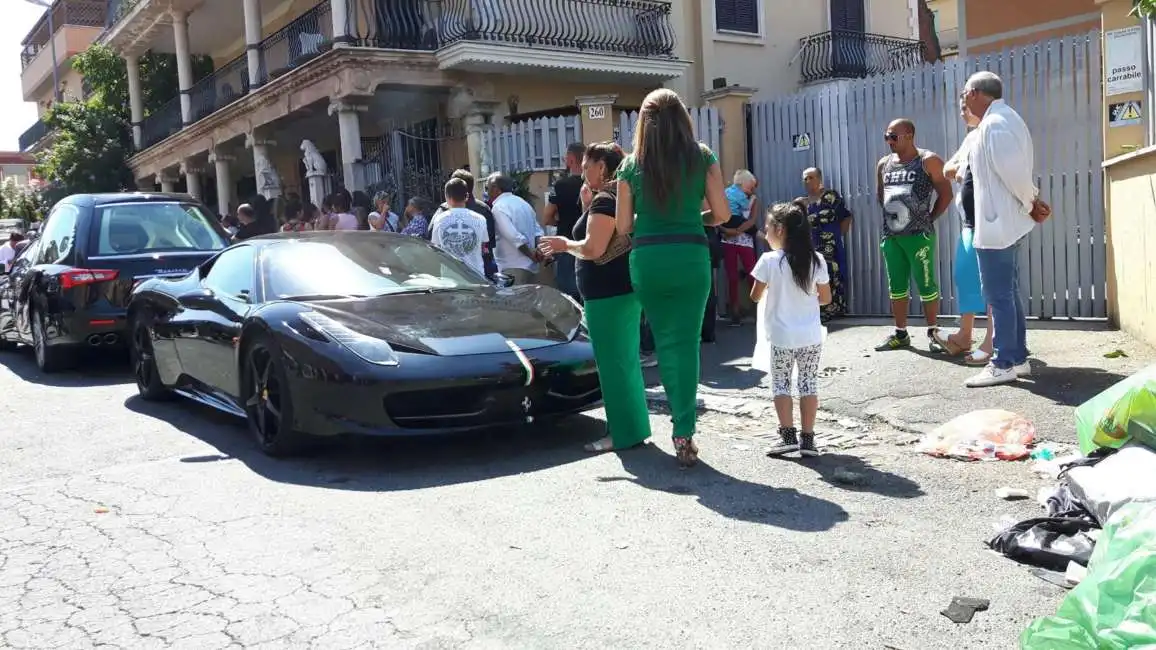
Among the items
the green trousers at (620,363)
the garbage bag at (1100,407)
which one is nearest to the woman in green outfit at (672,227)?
the green trousers at (620,363)

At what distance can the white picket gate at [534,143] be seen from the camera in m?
11.9

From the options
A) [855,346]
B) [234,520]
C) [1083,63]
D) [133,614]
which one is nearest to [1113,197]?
[1083,63]

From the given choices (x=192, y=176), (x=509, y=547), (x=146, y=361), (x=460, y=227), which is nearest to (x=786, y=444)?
(x=509, y=547)

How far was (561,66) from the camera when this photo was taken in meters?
17.0

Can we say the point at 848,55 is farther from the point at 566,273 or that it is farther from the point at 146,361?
the point at 146,361

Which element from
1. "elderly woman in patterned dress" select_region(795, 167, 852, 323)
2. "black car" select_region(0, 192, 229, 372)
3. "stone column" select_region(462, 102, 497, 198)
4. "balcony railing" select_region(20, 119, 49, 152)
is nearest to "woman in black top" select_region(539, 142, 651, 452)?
"elderly woman in patterned dress" select_region(795, 167, 852, 323)

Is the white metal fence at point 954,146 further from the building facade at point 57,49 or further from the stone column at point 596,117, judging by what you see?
the building facade at point 57,49

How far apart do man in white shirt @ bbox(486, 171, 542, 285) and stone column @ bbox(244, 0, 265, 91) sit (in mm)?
12556

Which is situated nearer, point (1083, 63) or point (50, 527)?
point (50, 527)

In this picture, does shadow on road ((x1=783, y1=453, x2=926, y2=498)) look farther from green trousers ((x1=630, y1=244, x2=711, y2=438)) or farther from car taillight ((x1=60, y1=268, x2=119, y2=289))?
car taillight ((x1=60, y1=268, x2=119, y2=289))

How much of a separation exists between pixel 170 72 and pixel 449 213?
75.0ft

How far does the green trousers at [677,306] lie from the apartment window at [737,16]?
15814 mm

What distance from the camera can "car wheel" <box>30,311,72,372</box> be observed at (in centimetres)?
912

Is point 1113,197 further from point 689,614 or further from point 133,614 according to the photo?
point 133,614
